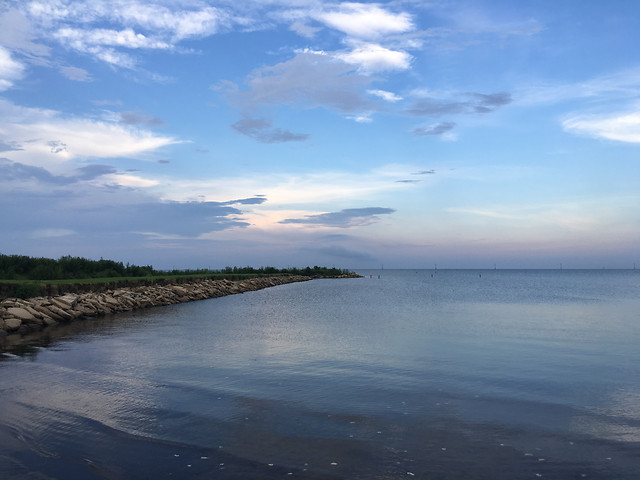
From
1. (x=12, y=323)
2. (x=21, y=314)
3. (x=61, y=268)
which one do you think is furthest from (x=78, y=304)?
(x=61, y=268)

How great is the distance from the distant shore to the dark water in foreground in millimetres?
2976

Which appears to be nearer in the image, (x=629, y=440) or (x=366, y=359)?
(x=629, y=440)

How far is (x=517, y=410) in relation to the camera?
9.41m

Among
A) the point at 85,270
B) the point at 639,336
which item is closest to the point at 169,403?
the point at 639,336

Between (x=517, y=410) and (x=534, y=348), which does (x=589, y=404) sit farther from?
(x=534, y=348)

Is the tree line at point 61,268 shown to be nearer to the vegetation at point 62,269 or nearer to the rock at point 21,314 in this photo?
the vegetation at point 62,269

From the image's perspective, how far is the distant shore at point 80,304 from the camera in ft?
69.4

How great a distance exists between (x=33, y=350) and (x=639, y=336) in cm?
2367

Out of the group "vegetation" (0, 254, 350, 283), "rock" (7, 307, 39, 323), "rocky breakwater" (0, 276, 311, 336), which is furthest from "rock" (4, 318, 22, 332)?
"vegetation" (0, 254, 350, 283)

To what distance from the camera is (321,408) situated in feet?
31.2

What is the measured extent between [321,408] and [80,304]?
22.3 m

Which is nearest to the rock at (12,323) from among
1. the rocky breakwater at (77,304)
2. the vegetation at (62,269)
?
the rocky breakwater at (77,304)

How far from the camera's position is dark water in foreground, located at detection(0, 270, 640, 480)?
668 cm

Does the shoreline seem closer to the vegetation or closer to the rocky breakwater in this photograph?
the rocky breakwater
